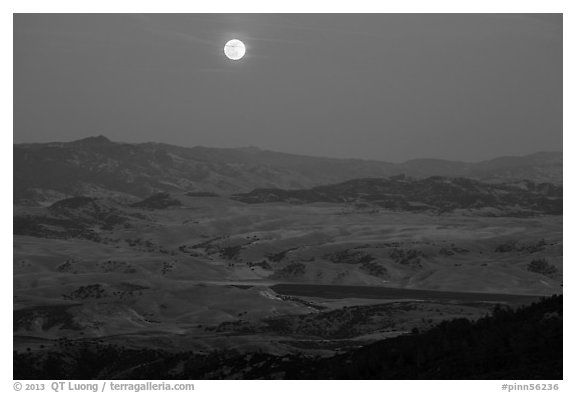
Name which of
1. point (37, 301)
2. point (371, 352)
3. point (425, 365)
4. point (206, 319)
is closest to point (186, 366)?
point (371, 352)

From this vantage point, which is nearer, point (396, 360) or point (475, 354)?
point (475, 354)

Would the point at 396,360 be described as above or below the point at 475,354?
below

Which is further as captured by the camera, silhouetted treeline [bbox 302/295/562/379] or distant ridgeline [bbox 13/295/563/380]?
distant ridgeline [bbox 13/295/563/380]

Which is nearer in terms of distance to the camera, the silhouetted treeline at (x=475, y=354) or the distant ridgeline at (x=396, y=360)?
the silhouetted treeline at (x=475, y=354)
